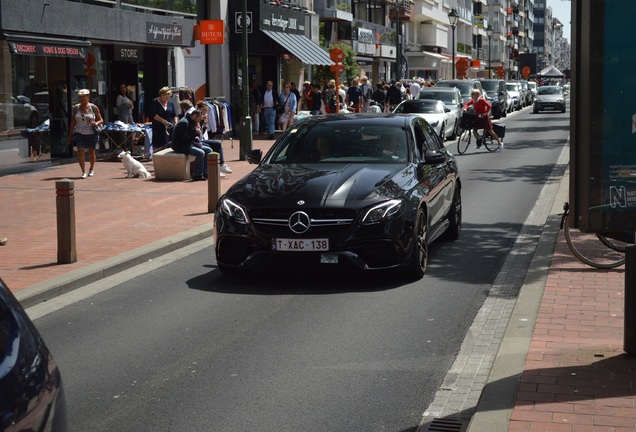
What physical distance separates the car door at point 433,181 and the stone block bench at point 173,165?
8461 mm

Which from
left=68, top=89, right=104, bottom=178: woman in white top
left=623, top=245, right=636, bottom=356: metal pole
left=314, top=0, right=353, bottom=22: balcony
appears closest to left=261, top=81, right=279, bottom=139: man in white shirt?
left=68, top=89, right=104, bottom=178: woman in white top

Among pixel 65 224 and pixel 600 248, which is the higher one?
pixel 65 224

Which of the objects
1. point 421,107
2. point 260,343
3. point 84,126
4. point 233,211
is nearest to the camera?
point 260,343

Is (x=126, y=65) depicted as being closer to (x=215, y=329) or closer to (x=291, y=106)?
(x=291, y=106)

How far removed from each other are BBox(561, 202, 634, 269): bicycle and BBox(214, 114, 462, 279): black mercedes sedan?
135cm

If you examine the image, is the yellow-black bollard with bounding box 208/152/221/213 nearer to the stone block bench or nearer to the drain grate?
the stone block bench

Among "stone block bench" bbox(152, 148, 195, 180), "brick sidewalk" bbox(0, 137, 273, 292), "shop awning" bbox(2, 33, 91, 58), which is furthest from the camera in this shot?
"shop awning" bbox(2, 33, 91, 58)

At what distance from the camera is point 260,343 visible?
7656mm

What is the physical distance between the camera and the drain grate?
5699 mm

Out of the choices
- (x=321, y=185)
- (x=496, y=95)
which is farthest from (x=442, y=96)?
(x=321, y=185)

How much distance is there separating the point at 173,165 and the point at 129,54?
996cm

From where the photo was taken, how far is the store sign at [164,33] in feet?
92.1

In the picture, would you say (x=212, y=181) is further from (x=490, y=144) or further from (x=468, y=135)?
(x=490, y=144)

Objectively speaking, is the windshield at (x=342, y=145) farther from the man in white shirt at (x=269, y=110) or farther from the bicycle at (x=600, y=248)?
the man in white shirt at (x=269, y=110)
